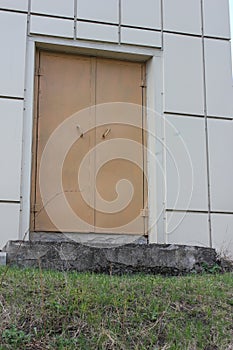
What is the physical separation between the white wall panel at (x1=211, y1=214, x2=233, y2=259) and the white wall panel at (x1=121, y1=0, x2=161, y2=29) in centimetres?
246

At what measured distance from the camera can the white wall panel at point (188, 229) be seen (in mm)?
7051

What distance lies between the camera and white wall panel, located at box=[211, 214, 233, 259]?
23.5 ft

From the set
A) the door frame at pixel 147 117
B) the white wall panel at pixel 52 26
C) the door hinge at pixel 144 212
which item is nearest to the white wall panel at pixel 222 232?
the door frame at pixel 147 117

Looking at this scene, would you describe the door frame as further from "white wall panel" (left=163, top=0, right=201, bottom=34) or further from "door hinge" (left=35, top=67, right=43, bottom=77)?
"white wall panel" (left=163, top=0, right=201, bottom=34)

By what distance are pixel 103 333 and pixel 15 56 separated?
4008 millimetres

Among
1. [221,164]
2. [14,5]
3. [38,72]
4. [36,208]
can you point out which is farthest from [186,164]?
[14,5]

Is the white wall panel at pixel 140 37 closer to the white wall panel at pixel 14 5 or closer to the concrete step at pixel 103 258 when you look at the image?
the white wall panel at pixel 14 5

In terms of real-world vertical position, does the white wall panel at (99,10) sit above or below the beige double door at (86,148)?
above

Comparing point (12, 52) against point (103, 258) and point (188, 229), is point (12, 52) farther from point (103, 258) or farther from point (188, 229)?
point (188, 229)

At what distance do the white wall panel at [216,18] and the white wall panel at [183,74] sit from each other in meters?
0.24

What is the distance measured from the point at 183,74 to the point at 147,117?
69cm

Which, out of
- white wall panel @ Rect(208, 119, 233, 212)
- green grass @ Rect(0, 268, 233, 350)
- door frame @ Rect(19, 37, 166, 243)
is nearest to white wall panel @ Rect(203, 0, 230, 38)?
door frame @ Rect(19, 37, 166, 243)

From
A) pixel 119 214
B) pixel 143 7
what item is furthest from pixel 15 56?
pixel 119 214

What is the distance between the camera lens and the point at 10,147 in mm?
6777
